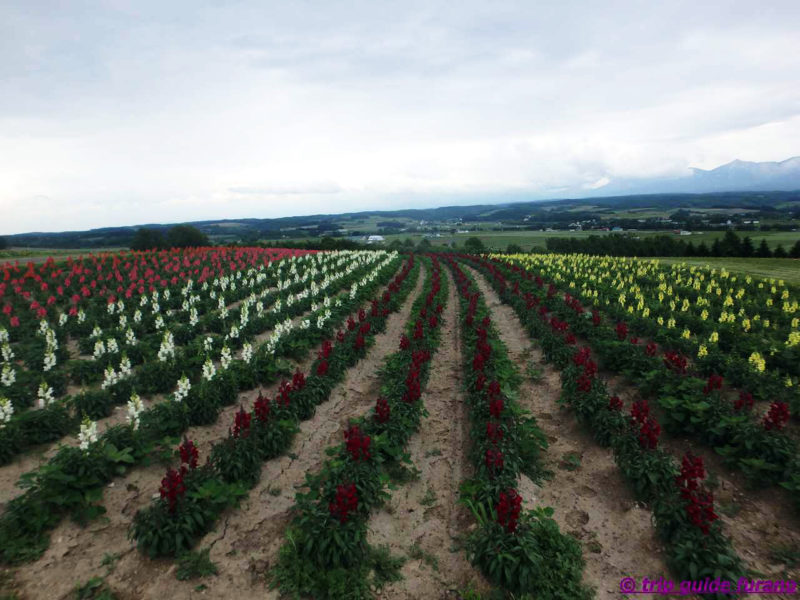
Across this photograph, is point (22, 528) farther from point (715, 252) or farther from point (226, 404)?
point (715, 252)

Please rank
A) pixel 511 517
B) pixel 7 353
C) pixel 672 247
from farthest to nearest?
pixel 672 247, pixel 7 353, pixel 511 517

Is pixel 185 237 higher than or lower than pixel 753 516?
higher

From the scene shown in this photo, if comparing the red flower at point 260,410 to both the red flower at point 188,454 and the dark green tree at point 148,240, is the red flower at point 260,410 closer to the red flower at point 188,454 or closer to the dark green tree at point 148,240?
the red flower at point 188,454

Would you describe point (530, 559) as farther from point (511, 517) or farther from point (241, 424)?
point (241, 424)

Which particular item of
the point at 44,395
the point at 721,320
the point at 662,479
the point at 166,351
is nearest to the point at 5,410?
the point at 44,395

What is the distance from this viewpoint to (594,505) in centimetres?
625

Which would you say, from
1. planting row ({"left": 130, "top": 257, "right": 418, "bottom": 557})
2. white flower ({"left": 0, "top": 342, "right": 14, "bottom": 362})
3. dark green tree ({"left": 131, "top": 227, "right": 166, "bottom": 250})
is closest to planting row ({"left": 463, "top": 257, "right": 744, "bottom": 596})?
planting row ({"left": 130, "top": 257, "right": 418, "bottom": 557})

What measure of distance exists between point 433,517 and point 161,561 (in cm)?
372

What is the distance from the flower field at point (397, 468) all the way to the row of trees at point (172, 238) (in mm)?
66162

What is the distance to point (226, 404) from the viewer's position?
9227 millimetres

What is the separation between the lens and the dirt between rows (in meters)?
4.80

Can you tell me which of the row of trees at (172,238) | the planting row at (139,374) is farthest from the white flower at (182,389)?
the row of trees at (172,238)

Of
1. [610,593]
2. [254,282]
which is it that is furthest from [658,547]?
[254,282]

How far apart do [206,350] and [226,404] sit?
A: 2.56m
